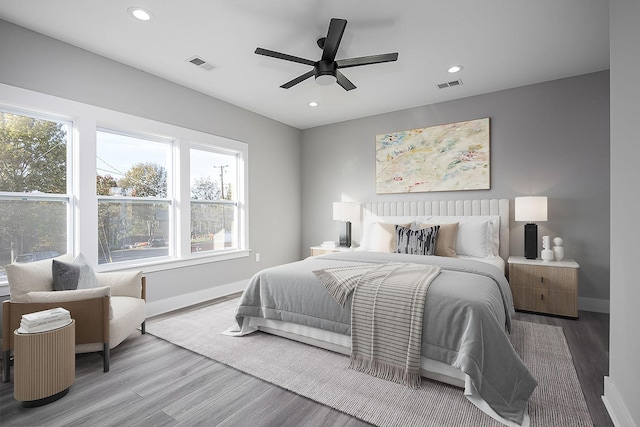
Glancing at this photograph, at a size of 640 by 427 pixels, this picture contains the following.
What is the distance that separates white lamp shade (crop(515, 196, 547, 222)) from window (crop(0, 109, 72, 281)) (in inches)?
187

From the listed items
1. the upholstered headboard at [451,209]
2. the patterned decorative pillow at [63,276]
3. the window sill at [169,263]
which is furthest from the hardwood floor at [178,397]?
the upholstered headboard at [451,209]

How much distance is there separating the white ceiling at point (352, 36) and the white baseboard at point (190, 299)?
262 cm

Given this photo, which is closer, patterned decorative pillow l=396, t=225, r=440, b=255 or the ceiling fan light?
the ceiling fan light

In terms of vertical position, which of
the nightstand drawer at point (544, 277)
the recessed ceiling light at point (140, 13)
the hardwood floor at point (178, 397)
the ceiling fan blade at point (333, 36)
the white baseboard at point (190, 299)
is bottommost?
the hardwood floor at point (178, 397)

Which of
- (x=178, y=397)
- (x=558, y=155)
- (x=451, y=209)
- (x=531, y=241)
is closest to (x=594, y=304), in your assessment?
(x=531, y=241)

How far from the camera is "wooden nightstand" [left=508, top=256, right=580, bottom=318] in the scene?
3291mm

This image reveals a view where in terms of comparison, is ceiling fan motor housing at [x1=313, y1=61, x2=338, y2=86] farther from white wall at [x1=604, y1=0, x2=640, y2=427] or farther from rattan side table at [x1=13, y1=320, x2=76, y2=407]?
rattan side table at [x1=13, y1=320, x2=76, y2=407]

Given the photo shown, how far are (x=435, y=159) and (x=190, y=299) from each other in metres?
3.82

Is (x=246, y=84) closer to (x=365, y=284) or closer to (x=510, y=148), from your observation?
(x=365, y=284)

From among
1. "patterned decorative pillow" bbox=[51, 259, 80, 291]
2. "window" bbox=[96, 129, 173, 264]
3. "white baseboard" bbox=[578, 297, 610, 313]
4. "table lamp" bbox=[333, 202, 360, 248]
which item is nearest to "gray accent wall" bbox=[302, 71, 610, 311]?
"white baseboard" bbox=[578, 297, 610, 313]

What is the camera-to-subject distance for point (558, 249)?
11.6 ft

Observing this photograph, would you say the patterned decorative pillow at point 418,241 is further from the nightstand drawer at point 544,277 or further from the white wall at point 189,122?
the white wall at point 189,122

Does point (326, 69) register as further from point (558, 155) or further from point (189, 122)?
point (558, 155)

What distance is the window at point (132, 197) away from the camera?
324 cm
